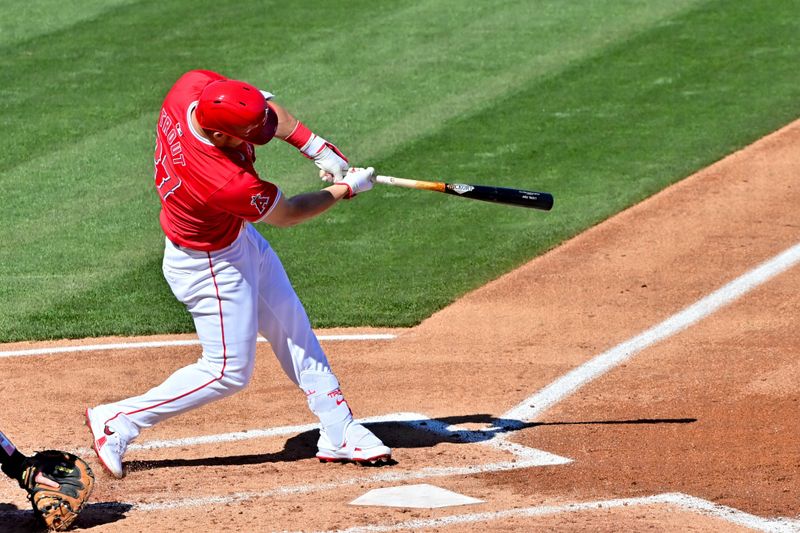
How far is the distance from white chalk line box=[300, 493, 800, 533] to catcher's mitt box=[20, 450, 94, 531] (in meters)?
1.06

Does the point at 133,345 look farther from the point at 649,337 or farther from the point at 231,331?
the point at 649,337

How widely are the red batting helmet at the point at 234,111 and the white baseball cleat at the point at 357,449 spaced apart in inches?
59.7

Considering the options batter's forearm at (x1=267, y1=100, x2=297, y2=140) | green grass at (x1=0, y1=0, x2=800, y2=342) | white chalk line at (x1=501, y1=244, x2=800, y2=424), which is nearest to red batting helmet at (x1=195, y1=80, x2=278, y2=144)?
batter's forearm at (x1=267, y1=100, x2=297, y2=140)

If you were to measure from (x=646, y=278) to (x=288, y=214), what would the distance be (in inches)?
151

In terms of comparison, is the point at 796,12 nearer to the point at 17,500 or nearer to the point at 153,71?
the point at 153,71

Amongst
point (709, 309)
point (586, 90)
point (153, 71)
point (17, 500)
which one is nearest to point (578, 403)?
point (709, 309)

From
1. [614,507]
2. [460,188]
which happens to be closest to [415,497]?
[614,507]

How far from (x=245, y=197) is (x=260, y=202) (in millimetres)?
70

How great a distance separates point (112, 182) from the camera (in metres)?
10.9

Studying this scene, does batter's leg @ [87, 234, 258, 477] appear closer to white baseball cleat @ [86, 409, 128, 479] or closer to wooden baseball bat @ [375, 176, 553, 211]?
white baseball cleat @ [86, 409, 128, 479]

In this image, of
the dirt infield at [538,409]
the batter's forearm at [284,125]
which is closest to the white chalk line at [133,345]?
the dirt infield at [538,409]

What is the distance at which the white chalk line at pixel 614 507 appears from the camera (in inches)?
202

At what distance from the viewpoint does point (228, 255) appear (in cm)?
583

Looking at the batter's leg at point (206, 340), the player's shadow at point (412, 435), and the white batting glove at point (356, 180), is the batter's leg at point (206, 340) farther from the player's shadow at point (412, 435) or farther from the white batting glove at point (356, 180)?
the white batting glove at point (356, 180)
